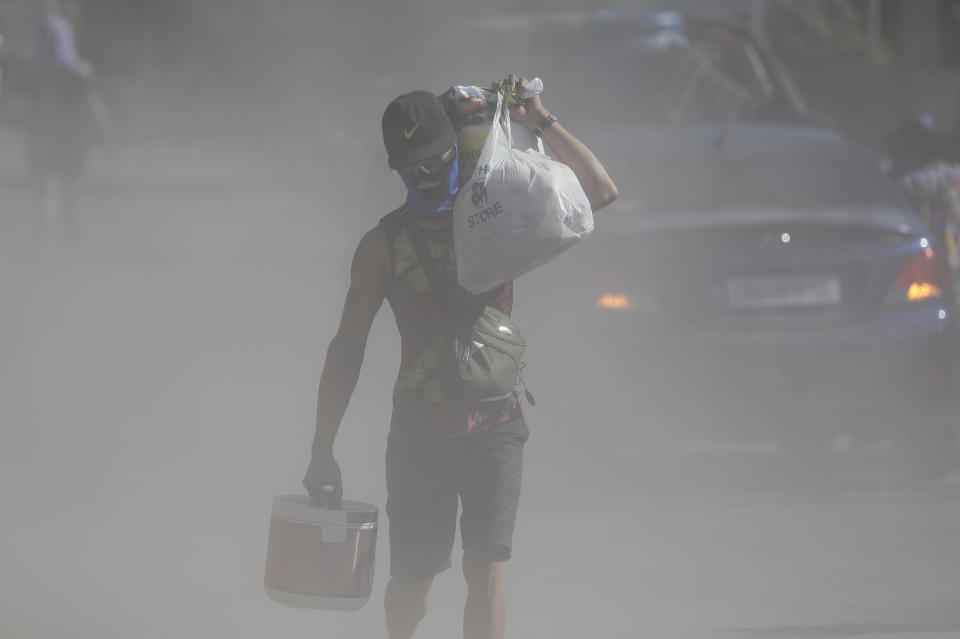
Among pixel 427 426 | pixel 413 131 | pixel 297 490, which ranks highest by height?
pixel 413 131

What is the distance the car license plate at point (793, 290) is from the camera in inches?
311

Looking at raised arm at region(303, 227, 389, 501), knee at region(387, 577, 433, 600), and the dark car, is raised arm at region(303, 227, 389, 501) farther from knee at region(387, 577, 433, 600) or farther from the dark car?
the dark car

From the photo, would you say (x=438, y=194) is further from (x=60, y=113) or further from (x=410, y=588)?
(x=60, y=113)

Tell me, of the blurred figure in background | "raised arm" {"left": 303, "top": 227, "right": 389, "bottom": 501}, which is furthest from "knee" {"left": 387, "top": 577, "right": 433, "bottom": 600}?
the blurred figure in background

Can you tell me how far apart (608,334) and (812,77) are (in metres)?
24.1

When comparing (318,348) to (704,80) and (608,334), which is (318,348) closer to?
(704,80)

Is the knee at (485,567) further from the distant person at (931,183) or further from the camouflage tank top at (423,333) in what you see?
the distant person at (931,183)

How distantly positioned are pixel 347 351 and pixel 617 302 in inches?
137

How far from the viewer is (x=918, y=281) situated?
7.98 m

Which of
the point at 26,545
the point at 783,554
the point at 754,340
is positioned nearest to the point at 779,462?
the point at 754,340

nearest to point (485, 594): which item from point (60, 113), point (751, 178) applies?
point (751, 178)

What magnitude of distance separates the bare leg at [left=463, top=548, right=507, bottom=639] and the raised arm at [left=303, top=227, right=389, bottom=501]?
1.24 feet

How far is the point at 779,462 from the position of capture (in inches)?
340

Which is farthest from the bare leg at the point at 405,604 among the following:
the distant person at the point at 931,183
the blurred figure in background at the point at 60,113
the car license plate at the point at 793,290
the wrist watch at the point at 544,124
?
the blurred figure in background at the point at 60,113
